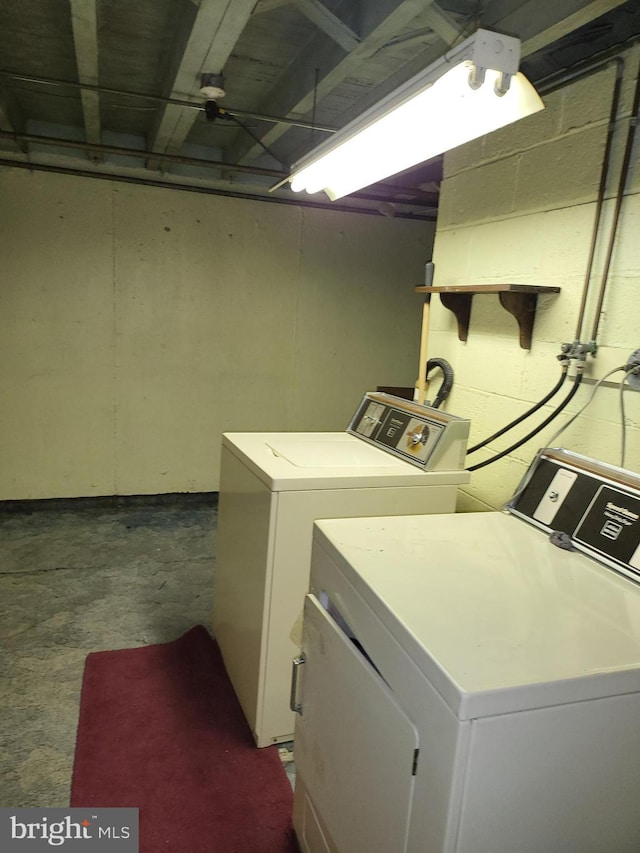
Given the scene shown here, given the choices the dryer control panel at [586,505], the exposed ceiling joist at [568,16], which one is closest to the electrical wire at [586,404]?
the dryer control panel at [586,505]

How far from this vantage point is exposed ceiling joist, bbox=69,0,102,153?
1735 millimetres

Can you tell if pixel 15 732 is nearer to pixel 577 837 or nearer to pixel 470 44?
pixel 577 837

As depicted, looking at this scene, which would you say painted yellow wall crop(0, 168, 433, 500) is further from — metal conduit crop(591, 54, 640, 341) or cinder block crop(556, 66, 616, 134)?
metal conduit crop(591, 54, 640, 341)

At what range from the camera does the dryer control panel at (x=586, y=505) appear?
3.99 ft

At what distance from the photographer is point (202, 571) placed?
315 centimetres

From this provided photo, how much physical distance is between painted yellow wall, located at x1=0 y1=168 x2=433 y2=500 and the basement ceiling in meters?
0.24

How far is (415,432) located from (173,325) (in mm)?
2400

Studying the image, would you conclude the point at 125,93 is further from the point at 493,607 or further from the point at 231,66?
the point at 493,607

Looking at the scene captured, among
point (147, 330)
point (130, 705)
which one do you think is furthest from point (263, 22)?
point (130, 705)

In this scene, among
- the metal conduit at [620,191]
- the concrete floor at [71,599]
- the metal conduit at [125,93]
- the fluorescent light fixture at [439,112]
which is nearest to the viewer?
the fluorescent light fixture at [439,112]

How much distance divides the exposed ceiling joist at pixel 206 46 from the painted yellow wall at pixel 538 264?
3.19 ft

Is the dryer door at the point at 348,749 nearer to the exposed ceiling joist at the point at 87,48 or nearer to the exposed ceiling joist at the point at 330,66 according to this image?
the exposed ceiling joist at the point at 330,66

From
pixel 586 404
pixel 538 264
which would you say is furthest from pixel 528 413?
pixel 538 264

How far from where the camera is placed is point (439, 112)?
4.73 ft
